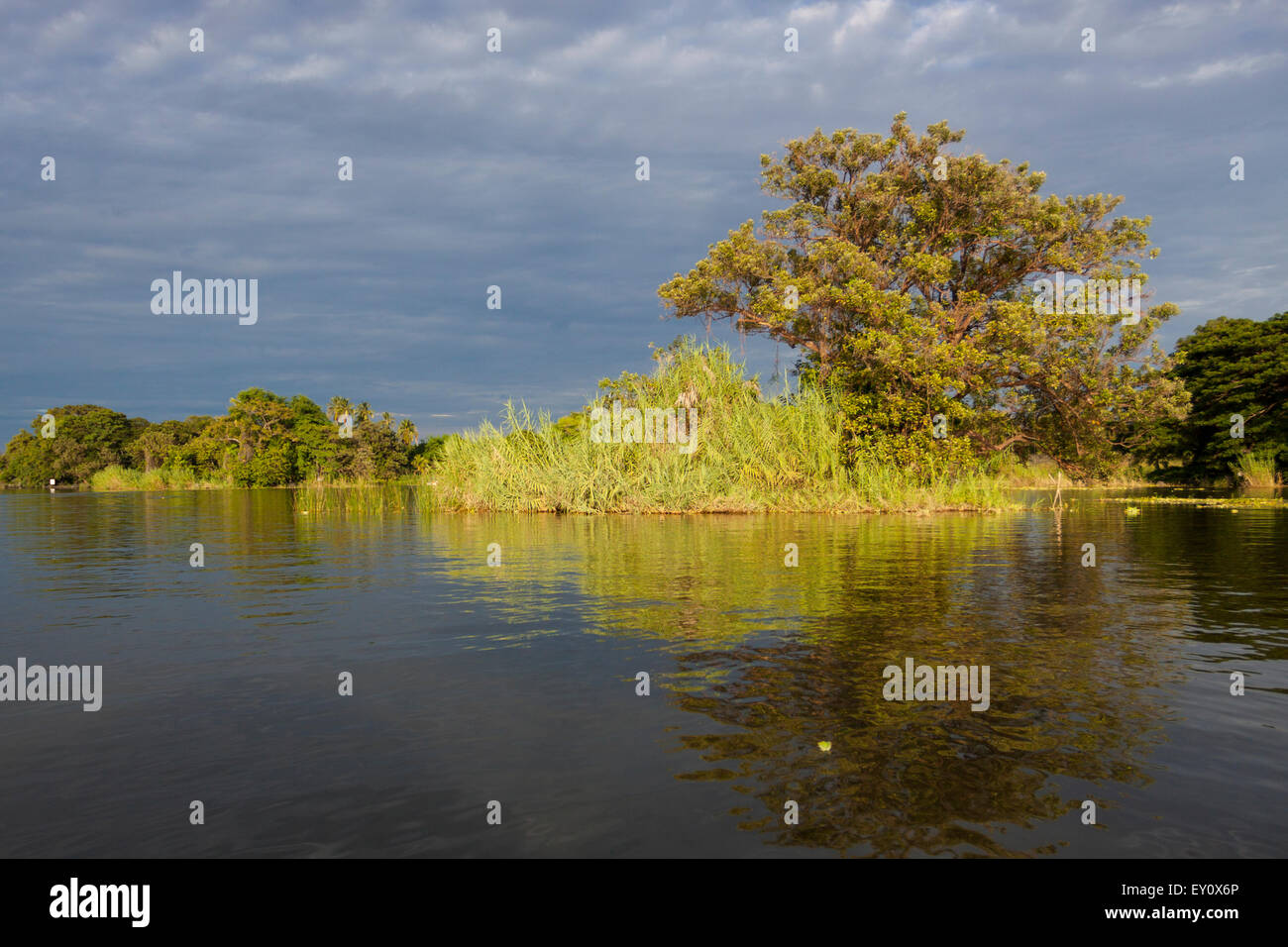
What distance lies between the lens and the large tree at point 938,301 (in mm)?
29625

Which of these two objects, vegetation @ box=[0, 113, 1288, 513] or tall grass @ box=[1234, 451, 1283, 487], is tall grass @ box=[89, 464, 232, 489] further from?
tall grass @ box=[1234, 451, 1283, 487]

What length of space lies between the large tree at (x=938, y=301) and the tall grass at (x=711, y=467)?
65.2 inches

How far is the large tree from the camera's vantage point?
29.6 m

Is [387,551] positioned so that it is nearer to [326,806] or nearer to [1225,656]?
[326,806]

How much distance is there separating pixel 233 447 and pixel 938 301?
257 feet

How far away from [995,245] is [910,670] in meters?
31.8

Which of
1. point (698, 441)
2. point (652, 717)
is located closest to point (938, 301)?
point (698, 441)

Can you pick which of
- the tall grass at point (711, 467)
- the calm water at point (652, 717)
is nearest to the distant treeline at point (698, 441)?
the tall grass at point (711, 467)

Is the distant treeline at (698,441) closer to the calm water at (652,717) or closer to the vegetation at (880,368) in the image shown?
the vegetation at (880,368)

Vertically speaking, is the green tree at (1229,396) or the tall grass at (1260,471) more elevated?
the green tree at (1229,396)

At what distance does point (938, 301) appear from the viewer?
32906mm

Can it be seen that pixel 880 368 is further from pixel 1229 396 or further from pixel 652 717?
pixel 1229 396

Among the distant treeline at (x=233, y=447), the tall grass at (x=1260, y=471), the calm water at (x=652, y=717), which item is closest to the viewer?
the calm water at (x=652, y=717)
